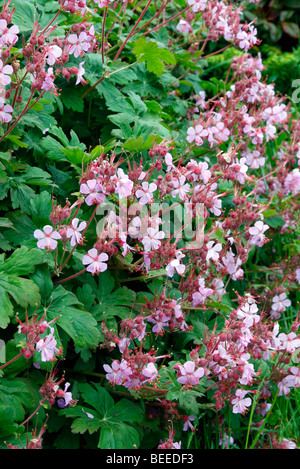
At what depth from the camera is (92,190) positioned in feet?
6.67

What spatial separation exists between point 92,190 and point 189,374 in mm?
777

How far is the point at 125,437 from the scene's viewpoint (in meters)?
2.16

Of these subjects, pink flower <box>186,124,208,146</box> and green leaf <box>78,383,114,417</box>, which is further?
pink flower <box>186,124,208,146</box>

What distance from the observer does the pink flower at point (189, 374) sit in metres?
2.00

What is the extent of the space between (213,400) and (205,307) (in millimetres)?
457

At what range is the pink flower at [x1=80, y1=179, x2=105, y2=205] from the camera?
2002 mm

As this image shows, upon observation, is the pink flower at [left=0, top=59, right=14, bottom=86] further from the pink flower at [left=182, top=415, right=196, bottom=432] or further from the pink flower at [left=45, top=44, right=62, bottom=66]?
the pink flower at [left=182, top=415, right=196, bottom=432]

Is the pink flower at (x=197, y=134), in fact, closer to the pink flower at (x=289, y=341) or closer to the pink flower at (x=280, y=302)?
the pink flower at (x=280, y=302)

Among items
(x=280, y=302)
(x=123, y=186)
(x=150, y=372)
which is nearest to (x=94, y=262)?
(x=123, y=186)

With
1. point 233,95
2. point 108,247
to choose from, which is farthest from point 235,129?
point 108,247

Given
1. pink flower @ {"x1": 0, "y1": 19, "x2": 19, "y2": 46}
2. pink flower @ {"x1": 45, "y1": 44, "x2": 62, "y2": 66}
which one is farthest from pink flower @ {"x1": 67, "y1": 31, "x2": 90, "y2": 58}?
pink flower @ {"x1": 0, "y1": 19, "x2": 19, "y2": 46}

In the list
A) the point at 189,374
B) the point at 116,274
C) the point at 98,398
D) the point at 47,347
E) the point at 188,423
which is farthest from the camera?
the point at 116,274

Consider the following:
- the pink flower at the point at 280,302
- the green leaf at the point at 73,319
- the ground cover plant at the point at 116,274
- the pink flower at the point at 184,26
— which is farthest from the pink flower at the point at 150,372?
the pink flower at the point at 184,26

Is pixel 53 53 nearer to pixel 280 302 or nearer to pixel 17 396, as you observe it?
pixel 17 396
